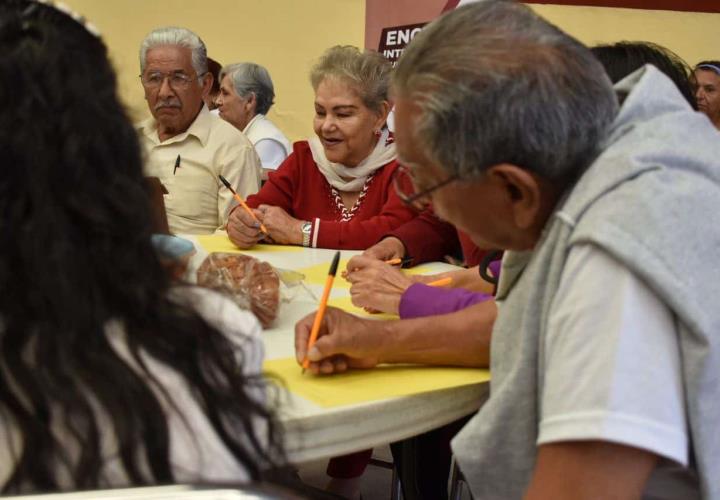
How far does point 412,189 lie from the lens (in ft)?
3.94

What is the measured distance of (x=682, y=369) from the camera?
969 millimetres

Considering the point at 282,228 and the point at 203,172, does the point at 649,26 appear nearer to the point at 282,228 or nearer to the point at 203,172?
the point at 203,172

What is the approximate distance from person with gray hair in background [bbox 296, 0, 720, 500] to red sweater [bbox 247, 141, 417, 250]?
1.39 m

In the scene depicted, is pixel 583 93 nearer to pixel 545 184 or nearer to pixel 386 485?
pixel 545 184

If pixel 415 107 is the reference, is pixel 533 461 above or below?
below

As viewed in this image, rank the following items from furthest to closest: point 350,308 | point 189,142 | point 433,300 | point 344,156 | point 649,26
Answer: point 649,26 → point 189,142 → point 344,156 → point 350,308 → point 433,300

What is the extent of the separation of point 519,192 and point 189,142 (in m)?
2.62

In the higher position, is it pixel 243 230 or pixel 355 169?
pixel 355 169

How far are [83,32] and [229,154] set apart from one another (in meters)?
2.51

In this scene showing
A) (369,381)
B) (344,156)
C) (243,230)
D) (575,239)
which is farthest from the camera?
(344,156)

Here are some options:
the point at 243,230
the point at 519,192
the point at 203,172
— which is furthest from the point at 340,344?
the point at 203,172

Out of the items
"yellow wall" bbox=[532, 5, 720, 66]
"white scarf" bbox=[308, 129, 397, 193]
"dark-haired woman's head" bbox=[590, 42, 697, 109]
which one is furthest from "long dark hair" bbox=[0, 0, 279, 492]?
"yellow wall" bbox=[532, 5, 720, 66]

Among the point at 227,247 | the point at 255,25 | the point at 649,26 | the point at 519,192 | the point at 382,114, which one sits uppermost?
the point at 649,26

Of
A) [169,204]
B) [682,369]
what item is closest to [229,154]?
[169,204]
